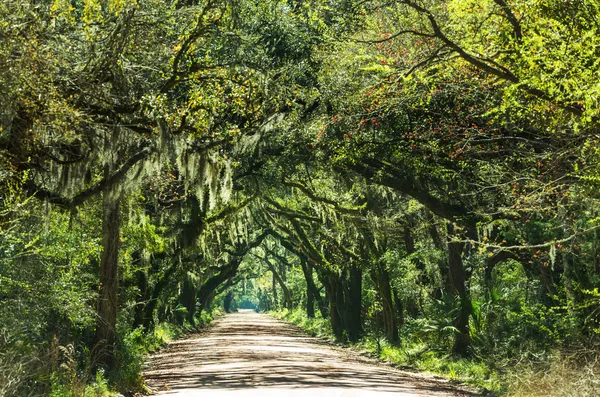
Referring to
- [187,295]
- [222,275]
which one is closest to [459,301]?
[187,295]

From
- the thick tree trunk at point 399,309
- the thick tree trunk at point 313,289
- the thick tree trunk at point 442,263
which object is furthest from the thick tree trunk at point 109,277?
the thick tree trunk at point 313,289

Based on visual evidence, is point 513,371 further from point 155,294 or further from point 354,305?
point 354,305

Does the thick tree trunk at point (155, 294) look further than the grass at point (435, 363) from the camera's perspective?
Yes

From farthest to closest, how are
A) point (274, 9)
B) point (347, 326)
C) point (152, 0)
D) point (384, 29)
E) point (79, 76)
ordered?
point (347, 326) → point (274, 9) → point (384, 29) → point (152, 0) → point (79, 76)

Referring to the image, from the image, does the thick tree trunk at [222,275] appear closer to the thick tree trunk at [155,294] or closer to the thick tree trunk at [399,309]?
the thick tree trunk at [399,309]

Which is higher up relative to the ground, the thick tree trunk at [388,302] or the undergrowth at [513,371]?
the thick tree trunk at [388,302]

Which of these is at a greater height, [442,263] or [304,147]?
[304,147]

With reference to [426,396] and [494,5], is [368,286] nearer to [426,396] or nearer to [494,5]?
[426,396]

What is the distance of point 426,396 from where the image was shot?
52.3 feet

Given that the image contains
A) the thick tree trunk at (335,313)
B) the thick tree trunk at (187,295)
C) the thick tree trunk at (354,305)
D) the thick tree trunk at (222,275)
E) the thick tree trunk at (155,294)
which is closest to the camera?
the thick tree trunk at (155,294)

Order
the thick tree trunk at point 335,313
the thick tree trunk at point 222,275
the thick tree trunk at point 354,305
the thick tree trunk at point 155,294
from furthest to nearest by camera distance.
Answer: the thick tree trunk at point 222,275
the thick tree trunk at point 335,313
the thick tree trunk at point 354,305
the thick tree trunk at point 155,294

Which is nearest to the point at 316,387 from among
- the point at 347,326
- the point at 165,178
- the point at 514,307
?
the point at 514,307

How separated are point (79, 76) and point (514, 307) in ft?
39.8

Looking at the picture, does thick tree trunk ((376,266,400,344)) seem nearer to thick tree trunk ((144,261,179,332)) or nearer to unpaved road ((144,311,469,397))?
unpaved road ((144,311,469,397))
